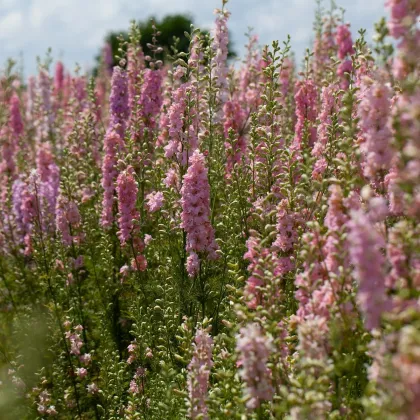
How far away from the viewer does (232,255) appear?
15.8 feet

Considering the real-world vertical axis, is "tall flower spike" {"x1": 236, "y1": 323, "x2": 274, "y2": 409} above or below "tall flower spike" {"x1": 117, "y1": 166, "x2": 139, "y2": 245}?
below

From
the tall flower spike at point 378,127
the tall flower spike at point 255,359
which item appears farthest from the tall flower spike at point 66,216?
the tall flower spike at point 378,127

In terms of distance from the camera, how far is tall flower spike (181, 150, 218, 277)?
4.35 m

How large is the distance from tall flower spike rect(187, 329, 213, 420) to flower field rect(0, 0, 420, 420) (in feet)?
0.05

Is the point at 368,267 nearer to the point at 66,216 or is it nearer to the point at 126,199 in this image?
the point at 126,199

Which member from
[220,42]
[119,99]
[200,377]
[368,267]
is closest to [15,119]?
[119,99]

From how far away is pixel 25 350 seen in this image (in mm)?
5867

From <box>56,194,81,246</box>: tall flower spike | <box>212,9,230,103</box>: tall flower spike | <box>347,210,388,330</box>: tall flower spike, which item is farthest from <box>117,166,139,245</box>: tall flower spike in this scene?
<box>347,210,388,330</box>: tall flower spike

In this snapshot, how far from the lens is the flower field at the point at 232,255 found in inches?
96.3

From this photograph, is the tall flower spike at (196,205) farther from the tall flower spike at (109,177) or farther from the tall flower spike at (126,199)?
the tall flower spike at (109,177)

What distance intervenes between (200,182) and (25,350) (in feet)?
9.06

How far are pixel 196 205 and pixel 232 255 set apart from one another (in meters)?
0.63

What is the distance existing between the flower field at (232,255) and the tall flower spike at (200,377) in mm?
15

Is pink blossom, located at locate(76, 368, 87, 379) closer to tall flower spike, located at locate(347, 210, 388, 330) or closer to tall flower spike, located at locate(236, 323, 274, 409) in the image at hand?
tall flower spike, located at locate(236, 323, 274, 409)
